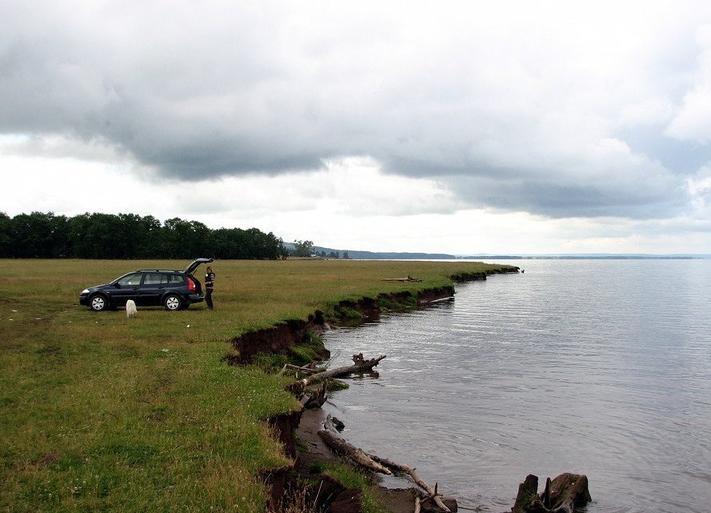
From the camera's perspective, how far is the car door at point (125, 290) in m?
31.6

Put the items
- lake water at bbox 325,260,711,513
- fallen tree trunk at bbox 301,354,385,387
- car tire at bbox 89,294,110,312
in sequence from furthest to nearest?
car tire at bbox 89,294,110,312 → fallen tree trunk at bbox 301,354,385,387 → lake water at bbox 325,260,711,513

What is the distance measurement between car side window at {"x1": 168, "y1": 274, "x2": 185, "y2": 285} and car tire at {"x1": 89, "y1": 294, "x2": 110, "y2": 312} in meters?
3.48

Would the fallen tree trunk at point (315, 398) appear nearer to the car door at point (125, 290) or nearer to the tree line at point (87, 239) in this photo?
the car door at point (125, 290)

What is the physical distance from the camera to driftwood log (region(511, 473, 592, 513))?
12000 mm

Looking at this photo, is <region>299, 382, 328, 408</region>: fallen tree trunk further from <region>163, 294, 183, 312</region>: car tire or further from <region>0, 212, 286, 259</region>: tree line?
<region>0, 212, 286, 259</region>: tree line

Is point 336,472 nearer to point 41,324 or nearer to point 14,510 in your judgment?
point 14,510

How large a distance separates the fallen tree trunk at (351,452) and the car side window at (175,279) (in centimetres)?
1875

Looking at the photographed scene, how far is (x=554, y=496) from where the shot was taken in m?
12.6

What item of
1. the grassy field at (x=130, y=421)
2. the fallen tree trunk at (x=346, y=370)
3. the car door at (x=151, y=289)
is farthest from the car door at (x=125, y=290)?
the fallen tree trunk at (x=346, y=370)

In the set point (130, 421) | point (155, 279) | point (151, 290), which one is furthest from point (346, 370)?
point (155, 279)

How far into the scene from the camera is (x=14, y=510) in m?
8.77

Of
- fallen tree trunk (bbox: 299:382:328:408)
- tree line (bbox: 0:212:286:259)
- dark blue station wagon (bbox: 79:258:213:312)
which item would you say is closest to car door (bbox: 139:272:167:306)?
dark blue station wagon (bbox: 79:258:213:312)

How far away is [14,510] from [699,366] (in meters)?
29.8

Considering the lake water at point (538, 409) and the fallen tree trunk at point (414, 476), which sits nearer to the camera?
the fallen tree trunk at point (414, 476)
